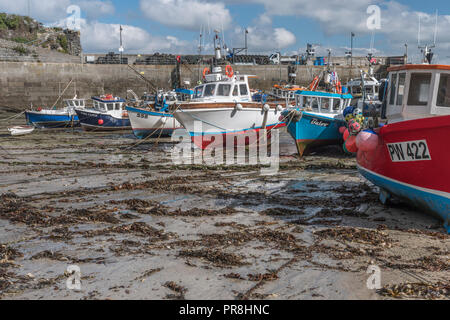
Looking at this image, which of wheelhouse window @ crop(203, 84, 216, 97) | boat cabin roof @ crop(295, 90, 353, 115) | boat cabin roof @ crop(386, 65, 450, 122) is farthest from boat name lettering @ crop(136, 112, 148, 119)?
boat cabin roof @ crop(386, 65, 450, 122)

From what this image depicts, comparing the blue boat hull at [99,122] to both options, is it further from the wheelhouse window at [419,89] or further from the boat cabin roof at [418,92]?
the wheelhouse window at [419,89]

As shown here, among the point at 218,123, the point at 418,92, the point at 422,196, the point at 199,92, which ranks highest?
the point at 418,92

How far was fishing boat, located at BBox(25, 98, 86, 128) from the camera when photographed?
21.9m

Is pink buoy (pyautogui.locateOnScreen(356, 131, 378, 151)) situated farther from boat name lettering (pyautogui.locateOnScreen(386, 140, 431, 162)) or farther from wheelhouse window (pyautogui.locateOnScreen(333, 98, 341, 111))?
wheelhouse window (pyautogui.locateOnScreen(333, 98, 341, 111))

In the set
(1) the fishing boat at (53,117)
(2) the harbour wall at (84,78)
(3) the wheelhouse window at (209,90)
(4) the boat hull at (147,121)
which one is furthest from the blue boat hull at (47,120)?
(3) the wheelhouse window at (209,90)

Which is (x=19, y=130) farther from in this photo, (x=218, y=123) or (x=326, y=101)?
(x=326, y=101)

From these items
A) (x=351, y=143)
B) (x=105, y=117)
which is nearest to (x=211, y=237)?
(x=351, y=143)

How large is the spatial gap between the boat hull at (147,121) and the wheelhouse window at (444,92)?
12.8 metres

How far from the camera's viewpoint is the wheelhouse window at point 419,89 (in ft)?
20.7

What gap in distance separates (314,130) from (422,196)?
743cm

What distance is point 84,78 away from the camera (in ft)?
100

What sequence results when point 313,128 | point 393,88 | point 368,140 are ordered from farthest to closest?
point 313,128 → point 393,88 → point 368,140

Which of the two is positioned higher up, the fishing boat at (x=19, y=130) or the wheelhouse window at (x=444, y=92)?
the wheelhouse window at (x=444, y=92)
